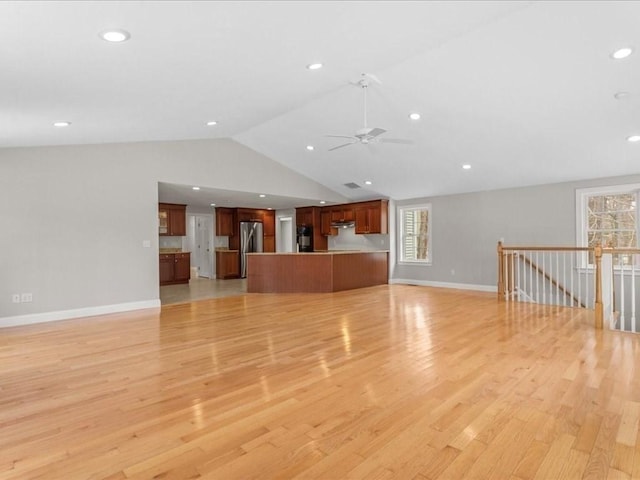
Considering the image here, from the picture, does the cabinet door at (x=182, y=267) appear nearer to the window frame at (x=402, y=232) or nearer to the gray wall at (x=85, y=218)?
the gray wall at (x=85, y=218)

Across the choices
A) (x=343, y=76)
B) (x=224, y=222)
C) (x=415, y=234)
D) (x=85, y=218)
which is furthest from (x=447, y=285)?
(x=85, y=218)

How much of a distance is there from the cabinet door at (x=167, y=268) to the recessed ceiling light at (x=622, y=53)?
9.54 metres

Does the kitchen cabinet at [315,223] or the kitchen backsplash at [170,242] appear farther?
the kitchen cabinet at [315,223]

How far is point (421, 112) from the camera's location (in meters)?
5.54

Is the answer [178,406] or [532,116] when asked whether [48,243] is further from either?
[532,116]

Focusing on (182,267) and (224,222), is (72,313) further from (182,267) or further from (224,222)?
(224,222)

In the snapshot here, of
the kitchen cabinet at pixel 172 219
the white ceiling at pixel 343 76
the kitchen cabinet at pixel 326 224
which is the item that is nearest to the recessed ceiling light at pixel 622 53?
the white ceiling at pixel 343 76

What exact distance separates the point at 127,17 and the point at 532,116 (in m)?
5.08

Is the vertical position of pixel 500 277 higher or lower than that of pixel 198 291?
higher

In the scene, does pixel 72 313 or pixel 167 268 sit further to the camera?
pixel 167 268

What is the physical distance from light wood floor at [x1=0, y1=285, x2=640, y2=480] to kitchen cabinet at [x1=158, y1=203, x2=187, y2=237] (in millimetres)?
5158

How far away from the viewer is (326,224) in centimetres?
1098

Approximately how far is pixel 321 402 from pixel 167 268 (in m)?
8.30

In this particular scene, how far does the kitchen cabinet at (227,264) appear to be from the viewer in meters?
11.0
